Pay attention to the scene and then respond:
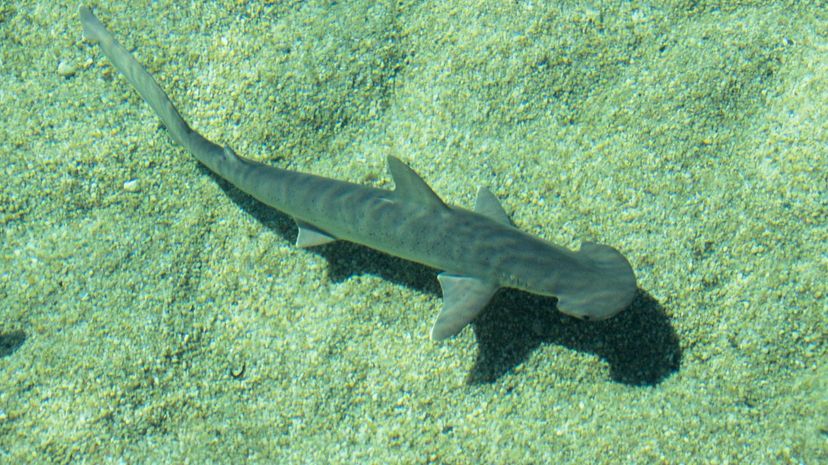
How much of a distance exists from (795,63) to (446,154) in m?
2.46

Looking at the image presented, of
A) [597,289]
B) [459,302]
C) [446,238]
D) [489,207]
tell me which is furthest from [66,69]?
[597,289]

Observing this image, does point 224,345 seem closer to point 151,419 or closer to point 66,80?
point 151,419

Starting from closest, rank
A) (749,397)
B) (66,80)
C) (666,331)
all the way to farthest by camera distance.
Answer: (749,397)
(666,331)
(66,80)

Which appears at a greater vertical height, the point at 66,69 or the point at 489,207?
the point at 66,69

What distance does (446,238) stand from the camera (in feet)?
11.0

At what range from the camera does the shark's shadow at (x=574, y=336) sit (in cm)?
334

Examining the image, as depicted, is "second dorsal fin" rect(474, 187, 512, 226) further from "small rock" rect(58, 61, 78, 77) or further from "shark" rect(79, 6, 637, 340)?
"small rock" rect(58, 61, 78, 77)

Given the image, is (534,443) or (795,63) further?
(795,63)

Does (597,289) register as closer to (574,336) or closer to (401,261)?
(574,336)

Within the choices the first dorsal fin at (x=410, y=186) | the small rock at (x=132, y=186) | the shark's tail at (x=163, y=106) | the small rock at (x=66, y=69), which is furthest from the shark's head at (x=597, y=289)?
the small rock at (x=66, y=69)

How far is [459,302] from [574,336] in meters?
0.78

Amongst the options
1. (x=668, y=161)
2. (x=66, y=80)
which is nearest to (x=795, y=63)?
(x=668, y=161)

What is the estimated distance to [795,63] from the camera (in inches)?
150

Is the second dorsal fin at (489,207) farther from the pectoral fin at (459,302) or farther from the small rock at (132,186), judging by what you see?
the small rock at (132,186)
